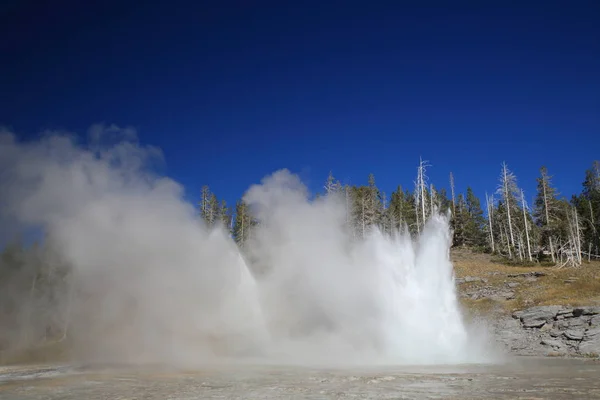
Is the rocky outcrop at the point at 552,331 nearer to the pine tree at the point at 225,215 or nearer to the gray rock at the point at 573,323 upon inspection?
the gray rock at the point at 573,323

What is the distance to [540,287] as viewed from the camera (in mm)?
38125

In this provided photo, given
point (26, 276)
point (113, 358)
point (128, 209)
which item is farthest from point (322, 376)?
point (26, 276)

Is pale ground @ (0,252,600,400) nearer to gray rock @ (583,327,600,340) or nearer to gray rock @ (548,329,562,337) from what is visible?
gray rock @ (583,327,600,340)

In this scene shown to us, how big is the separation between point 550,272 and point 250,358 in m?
33.1

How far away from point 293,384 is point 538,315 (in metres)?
23.6

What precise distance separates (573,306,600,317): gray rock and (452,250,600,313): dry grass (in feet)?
8.23

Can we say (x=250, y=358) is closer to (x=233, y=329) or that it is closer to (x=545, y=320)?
(x=233, y=329)

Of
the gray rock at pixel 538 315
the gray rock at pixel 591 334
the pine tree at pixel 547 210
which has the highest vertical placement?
the pine tree at pixel 547 210

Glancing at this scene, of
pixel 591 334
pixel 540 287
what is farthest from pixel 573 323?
pixel 540 287

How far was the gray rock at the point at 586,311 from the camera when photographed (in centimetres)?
2807

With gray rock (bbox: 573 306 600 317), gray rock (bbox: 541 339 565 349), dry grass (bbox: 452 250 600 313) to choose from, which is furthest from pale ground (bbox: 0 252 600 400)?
dry grass (bbox: 452 250 600 313)

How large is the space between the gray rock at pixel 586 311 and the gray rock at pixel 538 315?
1.22 m

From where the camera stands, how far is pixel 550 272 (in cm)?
4347

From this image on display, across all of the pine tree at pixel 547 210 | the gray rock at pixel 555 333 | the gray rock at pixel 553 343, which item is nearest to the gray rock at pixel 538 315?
the gray rock at pixel 555 333
